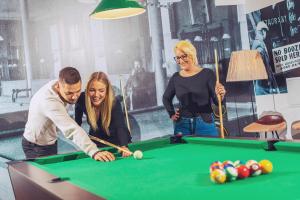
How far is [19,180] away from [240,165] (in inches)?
42.3

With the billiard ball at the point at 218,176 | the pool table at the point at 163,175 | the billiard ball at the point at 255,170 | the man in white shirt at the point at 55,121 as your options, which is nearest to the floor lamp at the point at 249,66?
the pool table at the point at 163,175

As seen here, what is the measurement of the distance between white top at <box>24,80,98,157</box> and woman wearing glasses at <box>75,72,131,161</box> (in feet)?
0.81

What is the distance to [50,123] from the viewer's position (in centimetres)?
289

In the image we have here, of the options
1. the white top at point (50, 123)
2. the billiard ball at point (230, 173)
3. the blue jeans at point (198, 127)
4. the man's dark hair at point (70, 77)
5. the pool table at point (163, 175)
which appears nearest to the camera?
the pool table at point (163, 175)

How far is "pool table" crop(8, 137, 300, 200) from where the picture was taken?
54.4 inches

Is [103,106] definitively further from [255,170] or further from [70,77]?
[255,170]

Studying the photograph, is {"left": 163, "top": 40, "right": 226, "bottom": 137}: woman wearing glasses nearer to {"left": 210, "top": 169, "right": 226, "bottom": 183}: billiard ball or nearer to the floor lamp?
the floor lamp

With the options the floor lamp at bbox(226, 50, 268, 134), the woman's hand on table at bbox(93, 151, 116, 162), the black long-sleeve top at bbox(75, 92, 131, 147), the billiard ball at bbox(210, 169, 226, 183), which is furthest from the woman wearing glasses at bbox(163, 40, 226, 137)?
the billiard ball at bbox(210, 169, 226, 183)

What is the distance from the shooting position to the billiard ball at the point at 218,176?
1.48m

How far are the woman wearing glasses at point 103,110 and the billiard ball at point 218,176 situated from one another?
1410mm

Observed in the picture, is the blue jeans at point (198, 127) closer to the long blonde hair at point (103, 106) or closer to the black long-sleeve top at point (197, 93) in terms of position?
the black long-sleeve top at point (197, 93)

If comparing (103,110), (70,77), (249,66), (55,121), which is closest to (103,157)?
(55,121)

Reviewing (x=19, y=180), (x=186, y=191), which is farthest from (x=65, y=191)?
(x=19, y=180)

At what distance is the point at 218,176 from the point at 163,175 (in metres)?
0.32
